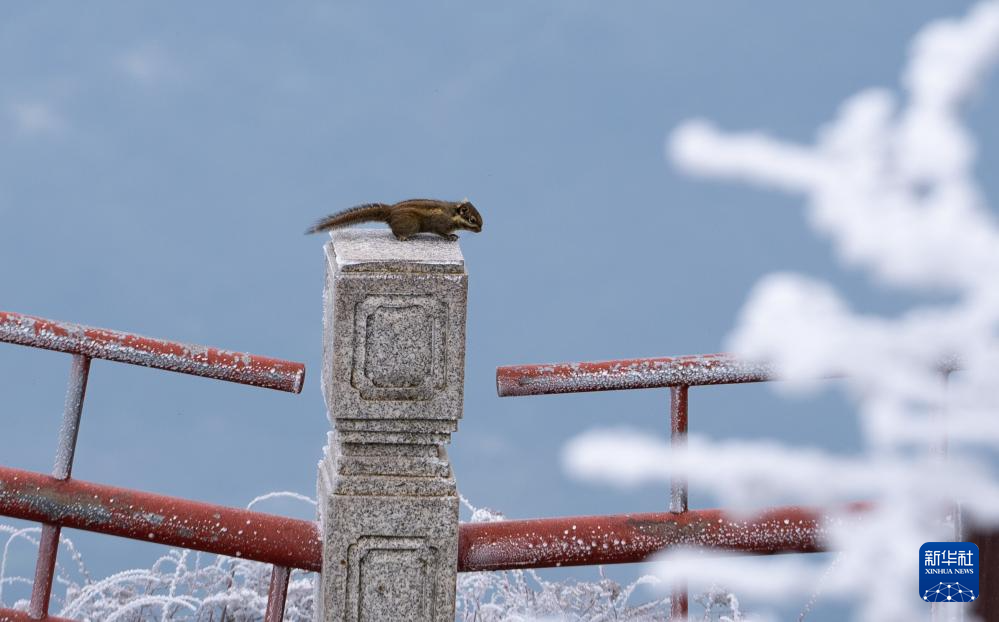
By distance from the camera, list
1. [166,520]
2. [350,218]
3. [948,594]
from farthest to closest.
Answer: [948,594]
[350,218]
[166,520]

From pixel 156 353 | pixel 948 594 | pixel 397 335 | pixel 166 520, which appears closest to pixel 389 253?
pixel 397 335

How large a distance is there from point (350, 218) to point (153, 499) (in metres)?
0.95

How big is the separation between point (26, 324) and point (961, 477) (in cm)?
261

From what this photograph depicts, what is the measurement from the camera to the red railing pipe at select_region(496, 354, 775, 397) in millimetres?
3963

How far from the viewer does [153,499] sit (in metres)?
4.01

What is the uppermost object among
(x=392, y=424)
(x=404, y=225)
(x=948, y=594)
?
(x=404, y=225)

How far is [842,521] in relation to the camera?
4.15 meters

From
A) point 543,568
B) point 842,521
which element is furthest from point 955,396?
point 543,568

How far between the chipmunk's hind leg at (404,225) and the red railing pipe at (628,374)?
17.6 inches

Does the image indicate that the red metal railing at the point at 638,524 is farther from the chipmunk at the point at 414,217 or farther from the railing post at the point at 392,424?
the chipmunk at the point at 414,217

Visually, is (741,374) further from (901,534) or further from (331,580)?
(331,580)

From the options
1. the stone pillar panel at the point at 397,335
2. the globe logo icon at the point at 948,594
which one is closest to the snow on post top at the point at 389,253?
the stone pillar panel at the point at 397,335

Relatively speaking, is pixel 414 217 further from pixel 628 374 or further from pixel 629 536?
pixel 629 536

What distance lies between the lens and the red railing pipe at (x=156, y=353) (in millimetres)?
3982
